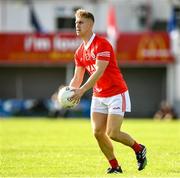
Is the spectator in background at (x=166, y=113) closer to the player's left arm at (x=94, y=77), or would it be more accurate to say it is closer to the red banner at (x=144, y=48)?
the red banner at (x=144, y=48)

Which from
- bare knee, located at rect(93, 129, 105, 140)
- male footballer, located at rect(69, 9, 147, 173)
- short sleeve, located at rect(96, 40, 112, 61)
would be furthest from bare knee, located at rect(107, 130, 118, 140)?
short sleeve, located at rect(96, 40, 112, 61)

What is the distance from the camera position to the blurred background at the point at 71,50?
4712 centimetres

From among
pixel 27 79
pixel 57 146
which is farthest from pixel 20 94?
pixel 57 146

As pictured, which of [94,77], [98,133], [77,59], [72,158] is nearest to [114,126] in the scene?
[98,133]

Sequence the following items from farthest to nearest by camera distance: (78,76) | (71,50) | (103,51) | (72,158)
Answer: (71,50) → (72,158) → (78,76) → (103,51)

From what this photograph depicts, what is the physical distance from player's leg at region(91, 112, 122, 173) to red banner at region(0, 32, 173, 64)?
34.3 meters

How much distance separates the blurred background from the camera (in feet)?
155

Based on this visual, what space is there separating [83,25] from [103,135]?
5.91 ft

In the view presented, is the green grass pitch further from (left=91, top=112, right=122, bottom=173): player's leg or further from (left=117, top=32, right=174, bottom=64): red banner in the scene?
(left=117, top=32, right=174, bottom=64): red banner

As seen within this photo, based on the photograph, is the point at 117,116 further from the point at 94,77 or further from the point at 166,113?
the point at 166,113

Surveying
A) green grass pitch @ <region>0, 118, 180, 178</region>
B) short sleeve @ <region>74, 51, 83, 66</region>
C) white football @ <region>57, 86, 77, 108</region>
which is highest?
short sleeve @ <region>74, 51, 83, 66</region>

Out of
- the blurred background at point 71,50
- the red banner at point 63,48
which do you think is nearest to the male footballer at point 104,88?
the blurred background at point 71,50

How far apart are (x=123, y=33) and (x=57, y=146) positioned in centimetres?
2856

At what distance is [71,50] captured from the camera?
47.8 meters
